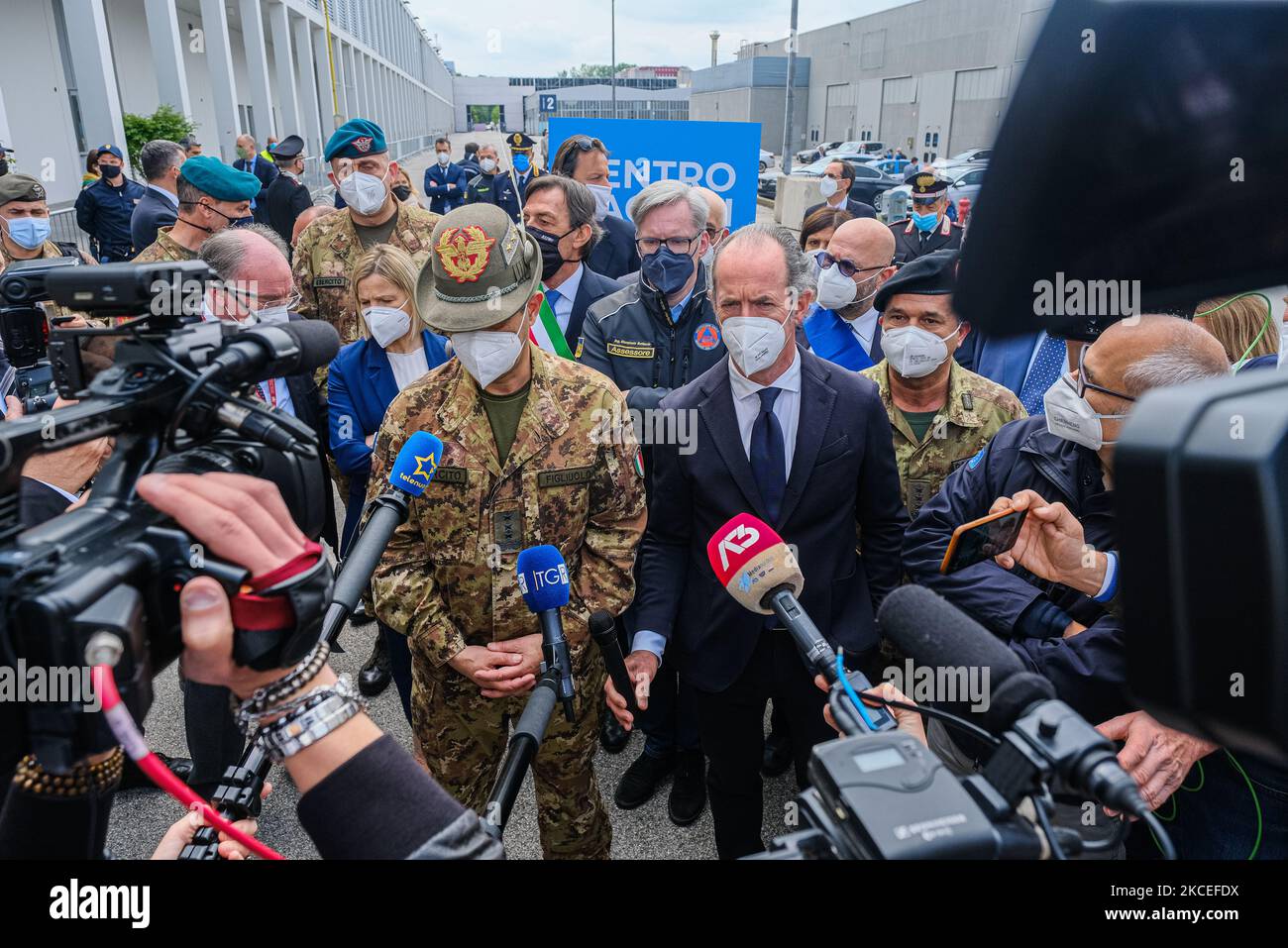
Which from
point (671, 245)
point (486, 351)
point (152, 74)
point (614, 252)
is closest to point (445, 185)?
point (614, 252)

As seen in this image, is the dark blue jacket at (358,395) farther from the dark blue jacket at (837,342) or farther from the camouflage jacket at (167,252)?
the dark blue jacket at (837,342)

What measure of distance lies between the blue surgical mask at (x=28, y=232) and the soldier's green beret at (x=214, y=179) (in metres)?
1.67

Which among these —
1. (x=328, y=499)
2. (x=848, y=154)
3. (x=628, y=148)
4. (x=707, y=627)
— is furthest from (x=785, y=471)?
(x=848, y=154)

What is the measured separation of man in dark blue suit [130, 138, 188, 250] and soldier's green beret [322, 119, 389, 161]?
73.4 inches

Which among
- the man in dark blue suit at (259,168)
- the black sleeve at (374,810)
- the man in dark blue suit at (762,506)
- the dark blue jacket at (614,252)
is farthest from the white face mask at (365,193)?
the man in dark blue suit at (259,168)

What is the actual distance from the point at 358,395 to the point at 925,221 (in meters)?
6.38

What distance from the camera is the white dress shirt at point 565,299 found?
4.50m

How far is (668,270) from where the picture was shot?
13.0ft

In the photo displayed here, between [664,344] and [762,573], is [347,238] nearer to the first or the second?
[664,344]

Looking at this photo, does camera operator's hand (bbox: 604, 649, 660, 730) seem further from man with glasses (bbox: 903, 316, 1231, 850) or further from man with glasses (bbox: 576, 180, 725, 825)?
man with glasses (bbox: 576, 180, 725, 825)

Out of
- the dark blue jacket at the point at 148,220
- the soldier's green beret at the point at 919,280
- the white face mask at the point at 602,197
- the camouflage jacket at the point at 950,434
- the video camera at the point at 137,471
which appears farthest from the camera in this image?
the dark blue jacket at the point at 148,220

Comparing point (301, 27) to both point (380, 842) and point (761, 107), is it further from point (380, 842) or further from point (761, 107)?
point (380, 842)

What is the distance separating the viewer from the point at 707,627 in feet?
8.75

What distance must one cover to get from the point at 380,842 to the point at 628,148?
608 centimetres
